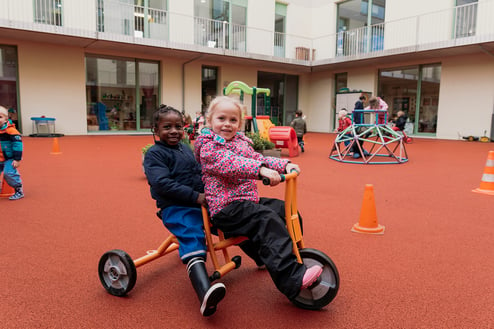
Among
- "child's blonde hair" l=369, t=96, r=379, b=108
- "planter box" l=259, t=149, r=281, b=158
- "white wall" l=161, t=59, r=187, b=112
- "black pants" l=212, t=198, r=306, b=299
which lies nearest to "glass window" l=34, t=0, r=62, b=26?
"white wall" l=161, t=59, r=187, b=112

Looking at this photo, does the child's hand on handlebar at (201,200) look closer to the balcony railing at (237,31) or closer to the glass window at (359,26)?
the balcony railing at (237,31)

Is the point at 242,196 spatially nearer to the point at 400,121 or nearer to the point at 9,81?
the point at 400,121

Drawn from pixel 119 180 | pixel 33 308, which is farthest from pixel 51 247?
pixel 119 180

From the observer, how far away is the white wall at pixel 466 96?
14.8 m

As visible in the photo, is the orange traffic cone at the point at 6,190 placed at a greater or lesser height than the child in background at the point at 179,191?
lesser

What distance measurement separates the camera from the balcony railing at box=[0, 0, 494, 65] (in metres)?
13.8

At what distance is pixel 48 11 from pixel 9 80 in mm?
2970

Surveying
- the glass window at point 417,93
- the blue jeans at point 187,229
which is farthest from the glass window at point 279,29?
the blue jeans at point 187,229

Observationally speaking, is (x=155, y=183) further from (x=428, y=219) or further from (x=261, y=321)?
(x=428, y=219)

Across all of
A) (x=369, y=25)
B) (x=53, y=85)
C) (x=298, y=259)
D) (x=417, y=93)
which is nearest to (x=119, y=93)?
(x=53, y=85)

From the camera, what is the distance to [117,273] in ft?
7.69

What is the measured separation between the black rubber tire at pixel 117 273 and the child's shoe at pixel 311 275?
1.04 metres

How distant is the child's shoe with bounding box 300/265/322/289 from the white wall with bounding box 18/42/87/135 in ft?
50.3

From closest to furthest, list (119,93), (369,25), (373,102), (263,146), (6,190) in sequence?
1. (6,190)
2. (263,146)
3. (373,102)
4. (119,93)
5. (369,25)
